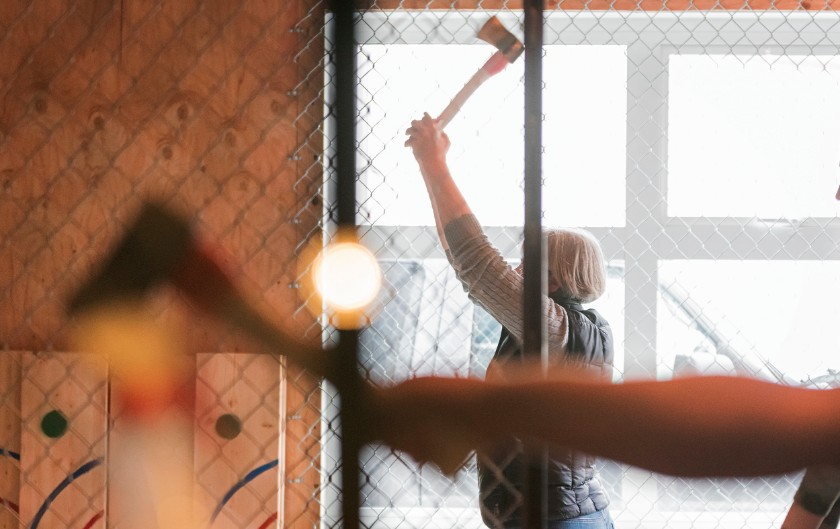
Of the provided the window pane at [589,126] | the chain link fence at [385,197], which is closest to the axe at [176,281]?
the chain link fence at [385,197]

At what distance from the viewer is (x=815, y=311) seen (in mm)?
2398

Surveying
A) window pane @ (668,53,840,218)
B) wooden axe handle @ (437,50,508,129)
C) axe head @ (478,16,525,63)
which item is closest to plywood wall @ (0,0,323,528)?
wooden axe handle @ (437,50,508,129)

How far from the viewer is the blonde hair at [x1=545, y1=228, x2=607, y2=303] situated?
4.64ft

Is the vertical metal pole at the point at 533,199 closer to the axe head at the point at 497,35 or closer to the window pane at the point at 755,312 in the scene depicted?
the axe head at the point at 497,35

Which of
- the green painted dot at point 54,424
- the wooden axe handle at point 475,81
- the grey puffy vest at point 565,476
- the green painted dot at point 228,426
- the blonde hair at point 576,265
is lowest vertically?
the grey puffy vest at point 565,476

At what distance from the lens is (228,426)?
6.31 ft

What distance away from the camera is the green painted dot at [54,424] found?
1900mm

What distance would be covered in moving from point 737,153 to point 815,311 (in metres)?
0.57

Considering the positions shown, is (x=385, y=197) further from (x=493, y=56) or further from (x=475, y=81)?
(x=493, y=56)

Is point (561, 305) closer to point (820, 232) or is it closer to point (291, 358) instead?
point (291, 358)

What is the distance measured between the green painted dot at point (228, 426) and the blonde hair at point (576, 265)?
970 mm

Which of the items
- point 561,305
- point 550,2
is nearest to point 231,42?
point 550,2

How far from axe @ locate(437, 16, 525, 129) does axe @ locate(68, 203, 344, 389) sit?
96cm

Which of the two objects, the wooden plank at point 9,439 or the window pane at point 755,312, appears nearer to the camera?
the wooden plank at point 9,439
